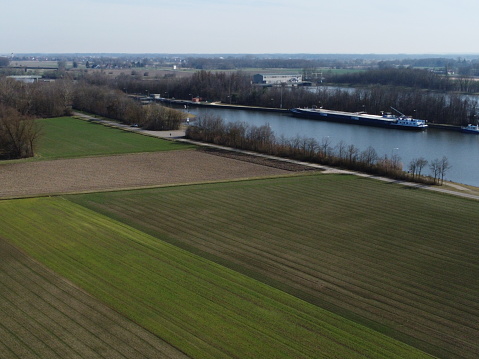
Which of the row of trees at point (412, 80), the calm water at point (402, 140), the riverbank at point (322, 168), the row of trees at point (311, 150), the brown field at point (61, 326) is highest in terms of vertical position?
the row of trees at point (412, 80)

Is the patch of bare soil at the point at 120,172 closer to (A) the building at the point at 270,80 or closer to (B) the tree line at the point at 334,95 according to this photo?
(B) the tree line at the point at 334,95

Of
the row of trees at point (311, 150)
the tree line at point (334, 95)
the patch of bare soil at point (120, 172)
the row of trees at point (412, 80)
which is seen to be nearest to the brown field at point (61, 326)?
the patch of bare soil at point (120, 172)

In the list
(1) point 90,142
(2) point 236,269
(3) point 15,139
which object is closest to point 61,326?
Answer: (2) point 236,269

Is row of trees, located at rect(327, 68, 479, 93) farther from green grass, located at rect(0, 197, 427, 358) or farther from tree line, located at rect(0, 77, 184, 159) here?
green grass, located at rect(0, 197, 427, 358)

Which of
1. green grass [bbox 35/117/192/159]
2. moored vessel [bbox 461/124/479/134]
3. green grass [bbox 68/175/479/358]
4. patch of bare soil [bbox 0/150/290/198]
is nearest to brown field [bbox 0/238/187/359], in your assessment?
green grass [bbox 68/175/479/358]

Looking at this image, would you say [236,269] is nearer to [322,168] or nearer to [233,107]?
[322,168]

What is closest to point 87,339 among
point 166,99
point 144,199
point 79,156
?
point 144,199
